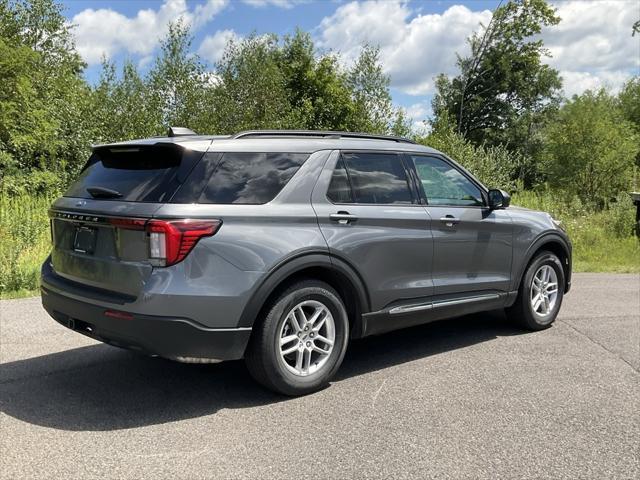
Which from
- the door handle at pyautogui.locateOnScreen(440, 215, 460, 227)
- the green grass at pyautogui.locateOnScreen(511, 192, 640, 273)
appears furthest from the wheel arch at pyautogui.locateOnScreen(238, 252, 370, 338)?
the green grass at pyautogui.locateOnScreen(511, 192, 640, 273)

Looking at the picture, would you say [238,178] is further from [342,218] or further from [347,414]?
[347,414]

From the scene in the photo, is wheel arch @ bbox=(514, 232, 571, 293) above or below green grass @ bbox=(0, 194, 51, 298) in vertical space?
above

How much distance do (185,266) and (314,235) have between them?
96cm

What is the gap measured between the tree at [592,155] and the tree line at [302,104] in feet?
0.21

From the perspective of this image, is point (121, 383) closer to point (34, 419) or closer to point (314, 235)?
point (34, 419)

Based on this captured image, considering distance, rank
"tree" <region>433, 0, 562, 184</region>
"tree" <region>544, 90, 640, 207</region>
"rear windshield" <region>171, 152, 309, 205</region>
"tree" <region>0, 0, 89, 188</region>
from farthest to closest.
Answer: "tree" <region>433, 0, 562, 184</region>
"tree" <region>544, 90, 640, 207</region>
"tree" <region>0, 0, 89, 188</region>
"rear windshield" <region>171, 152, 309, 205</region>

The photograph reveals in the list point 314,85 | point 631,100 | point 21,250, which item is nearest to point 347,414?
point 21,250

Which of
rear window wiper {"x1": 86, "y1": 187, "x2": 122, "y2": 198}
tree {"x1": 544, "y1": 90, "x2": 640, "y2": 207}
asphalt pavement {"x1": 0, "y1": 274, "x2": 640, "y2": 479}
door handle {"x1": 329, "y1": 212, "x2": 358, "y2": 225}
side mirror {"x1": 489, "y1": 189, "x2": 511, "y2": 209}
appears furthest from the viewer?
tree {"x1": 544, "y1": 90, "x2": 640, "y2": 207}

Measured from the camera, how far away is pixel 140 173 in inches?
159

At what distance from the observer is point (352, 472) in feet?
10.3

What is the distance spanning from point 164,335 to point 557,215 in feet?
47.6

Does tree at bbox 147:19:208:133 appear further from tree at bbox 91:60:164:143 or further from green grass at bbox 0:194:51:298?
green grass at bbox 0:194:51:298

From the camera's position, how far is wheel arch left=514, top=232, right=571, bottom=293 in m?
5.94

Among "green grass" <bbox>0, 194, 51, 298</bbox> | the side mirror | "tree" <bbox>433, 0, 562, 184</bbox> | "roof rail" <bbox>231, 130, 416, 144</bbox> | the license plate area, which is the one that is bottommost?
"green grass" <bbox>0, 194, 51, 298</bbox>
